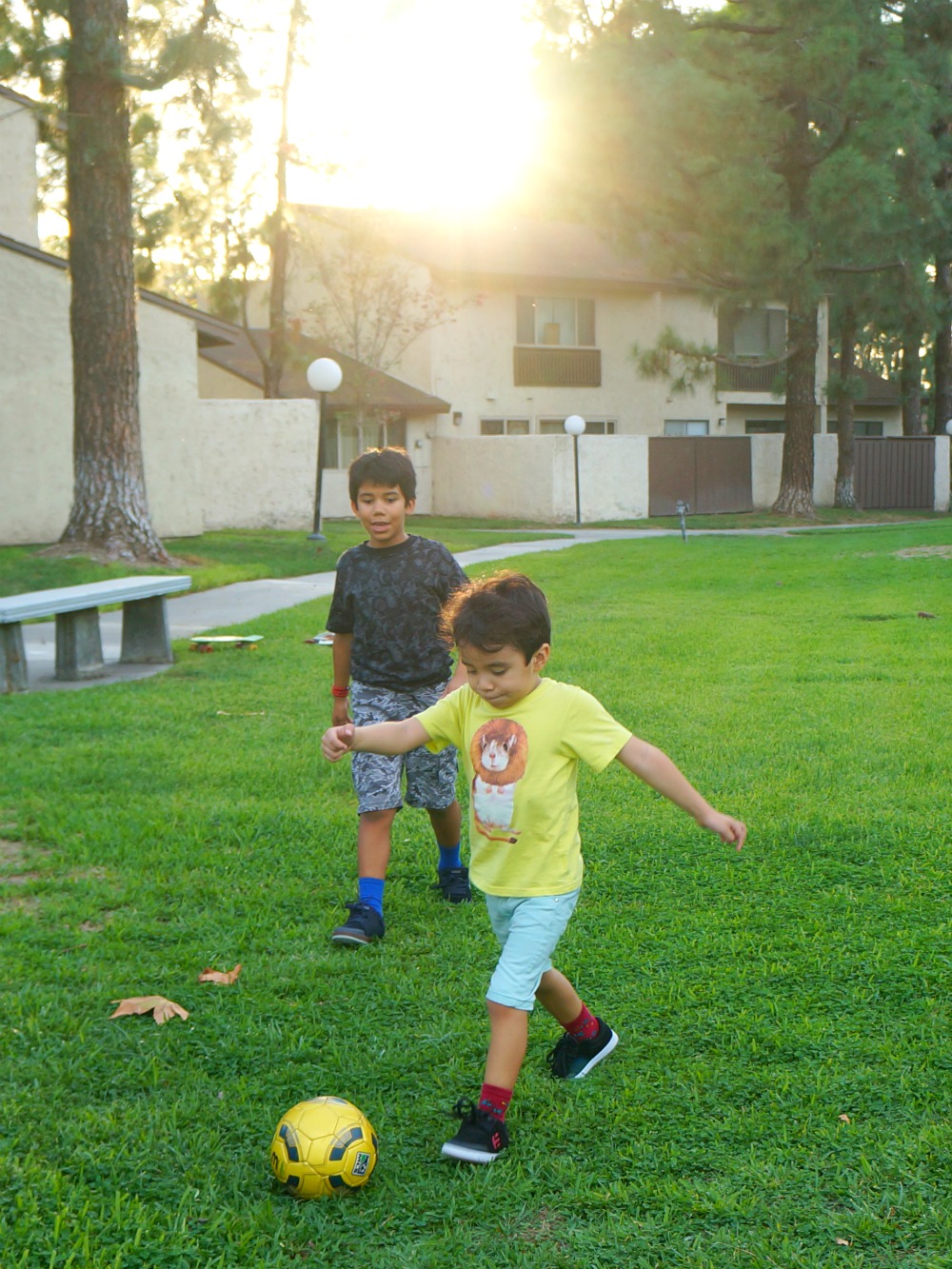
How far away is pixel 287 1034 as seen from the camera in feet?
12.0

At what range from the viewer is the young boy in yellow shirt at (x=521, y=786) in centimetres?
311

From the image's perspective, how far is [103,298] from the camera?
14.9 meters

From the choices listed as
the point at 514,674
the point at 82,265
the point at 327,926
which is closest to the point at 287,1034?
the point at 327,926

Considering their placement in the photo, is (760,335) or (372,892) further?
(760,335)

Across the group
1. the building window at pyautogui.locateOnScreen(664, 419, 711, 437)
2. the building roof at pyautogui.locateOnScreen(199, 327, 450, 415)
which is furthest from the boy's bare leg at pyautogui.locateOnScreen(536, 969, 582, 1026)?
the building window at pyautogui.locateOnScreen(664, 419, 711, 437)

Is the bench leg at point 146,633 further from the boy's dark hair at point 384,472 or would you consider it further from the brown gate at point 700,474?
the brown gate at point 700,474

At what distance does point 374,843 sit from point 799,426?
27.8 meters

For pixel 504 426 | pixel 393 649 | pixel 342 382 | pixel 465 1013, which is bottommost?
pixel 465 1013

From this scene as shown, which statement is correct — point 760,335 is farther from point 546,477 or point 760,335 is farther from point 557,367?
point 546,477

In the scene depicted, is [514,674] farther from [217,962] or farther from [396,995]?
[217,962]

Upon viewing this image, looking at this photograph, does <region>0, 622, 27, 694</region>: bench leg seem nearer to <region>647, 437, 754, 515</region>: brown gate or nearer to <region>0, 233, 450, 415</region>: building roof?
<region>0, 233, 450, 415</region>: building roof

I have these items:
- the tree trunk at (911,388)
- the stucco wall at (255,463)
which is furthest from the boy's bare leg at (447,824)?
the tree trunk at (911,388)

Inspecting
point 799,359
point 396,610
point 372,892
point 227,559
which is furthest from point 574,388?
point 372,892

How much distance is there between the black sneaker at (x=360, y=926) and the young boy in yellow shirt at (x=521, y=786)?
107 centimetres
